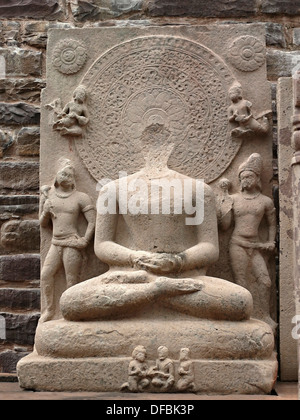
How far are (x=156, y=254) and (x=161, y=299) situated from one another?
264mm

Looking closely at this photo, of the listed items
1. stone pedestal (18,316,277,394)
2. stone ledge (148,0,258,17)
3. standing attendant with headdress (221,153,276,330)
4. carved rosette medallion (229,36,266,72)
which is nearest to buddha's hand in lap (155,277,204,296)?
stone pedestal (18,316,277,394)

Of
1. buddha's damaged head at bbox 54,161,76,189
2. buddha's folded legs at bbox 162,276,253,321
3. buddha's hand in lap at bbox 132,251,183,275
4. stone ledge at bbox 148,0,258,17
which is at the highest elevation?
stone ledge at bbox 148,0,258,17

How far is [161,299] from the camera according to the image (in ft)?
11.7

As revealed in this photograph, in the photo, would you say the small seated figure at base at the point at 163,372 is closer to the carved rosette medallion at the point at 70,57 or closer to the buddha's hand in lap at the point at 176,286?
the buddha's hand in lap at the point at 176,286

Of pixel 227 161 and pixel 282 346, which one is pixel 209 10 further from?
pixel 282 346

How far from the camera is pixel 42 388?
3479 mm

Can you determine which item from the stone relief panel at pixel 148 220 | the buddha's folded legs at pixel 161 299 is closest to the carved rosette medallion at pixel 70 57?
the stone relief panel at pixel 148 220

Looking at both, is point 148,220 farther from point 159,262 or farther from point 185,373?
point 185,373

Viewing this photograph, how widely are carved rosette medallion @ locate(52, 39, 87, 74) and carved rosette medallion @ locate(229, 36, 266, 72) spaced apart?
37.6 inches

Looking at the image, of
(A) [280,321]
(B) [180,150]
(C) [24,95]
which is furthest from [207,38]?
(A) [280,321]

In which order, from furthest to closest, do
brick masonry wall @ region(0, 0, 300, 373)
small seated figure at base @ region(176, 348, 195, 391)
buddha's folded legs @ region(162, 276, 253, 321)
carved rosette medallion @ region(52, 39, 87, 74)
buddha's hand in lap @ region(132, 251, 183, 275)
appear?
brick masonry wall @ region(0, 0, 300, 373), carved rosette medallion @ region(52, 39, 87, 74), buddha's hand in lap @ region(132, 251, 183, 275), buddha's folded legs @ region(162, 276, 253, 321), small seated figure at base @ region(176, 348, 195, 391)

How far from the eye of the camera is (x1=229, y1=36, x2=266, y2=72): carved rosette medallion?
4223 mm

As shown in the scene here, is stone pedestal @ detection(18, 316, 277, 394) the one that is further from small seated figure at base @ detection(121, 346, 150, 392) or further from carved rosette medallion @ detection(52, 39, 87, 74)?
carved rosette medallion @ detection(52, 39, 87, 74)

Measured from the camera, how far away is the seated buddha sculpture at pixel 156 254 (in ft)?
11.6
